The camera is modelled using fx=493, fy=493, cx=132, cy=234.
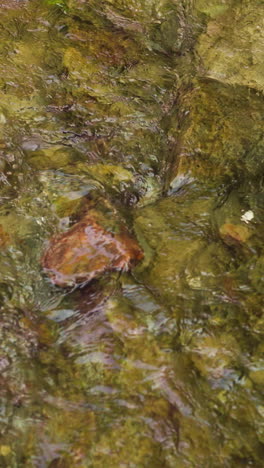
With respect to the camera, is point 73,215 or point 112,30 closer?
point 73,215

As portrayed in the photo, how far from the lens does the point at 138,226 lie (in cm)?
384

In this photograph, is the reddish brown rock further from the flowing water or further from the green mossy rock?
the green mossy rock

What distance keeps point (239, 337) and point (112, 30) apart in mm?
3587

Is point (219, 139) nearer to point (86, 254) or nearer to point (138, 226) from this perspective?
point (138, 226)

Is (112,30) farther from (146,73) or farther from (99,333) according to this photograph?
(99,333)

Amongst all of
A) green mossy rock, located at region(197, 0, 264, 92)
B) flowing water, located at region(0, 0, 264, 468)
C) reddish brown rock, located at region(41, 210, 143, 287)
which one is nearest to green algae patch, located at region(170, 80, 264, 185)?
flowing water, located at region(0, 0, 264, 468)

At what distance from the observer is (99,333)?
326 cm

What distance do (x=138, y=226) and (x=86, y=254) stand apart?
0.57m

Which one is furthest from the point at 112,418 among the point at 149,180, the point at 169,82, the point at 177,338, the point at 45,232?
the point at 169,82

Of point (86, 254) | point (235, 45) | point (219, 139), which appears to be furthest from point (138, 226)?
point (235, 45)

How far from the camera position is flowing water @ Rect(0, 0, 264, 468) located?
2879mm

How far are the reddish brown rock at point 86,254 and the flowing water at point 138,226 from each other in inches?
2.9

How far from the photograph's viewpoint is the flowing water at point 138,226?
9.45ft

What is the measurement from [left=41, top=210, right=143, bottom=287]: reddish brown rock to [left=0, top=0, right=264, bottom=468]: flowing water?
74 millimetres
